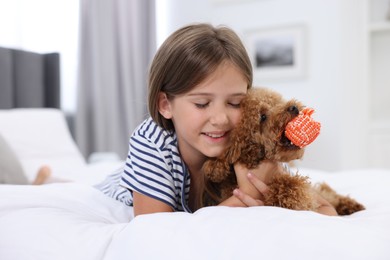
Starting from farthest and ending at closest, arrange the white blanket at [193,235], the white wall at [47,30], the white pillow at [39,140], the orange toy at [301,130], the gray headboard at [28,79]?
the white wall at [47,30] → the gray headboard at [28,79] → the white pillow at [39,140] → the orange toy at [301,130] → the white blanket at [193,235]

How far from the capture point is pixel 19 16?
2.93 metres

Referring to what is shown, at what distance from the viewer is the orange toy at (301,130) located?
965 millimetres

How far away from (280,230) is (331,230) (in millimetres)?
90

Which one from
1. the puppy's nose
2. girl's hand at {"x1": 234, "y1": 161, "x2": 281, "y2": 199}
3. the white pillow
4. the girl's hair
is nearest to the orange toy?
the puppy's nose

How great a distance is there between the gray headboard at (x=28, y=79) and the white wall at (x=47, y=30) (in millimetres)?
206

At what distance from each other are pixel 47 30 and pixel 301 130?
2.63 meters

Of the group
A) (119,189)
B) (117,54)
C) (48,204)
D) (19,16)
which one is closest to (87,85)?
(117,54)

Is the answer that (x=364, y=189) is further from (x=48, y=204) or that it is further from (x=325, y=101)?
(x=325, y=101)

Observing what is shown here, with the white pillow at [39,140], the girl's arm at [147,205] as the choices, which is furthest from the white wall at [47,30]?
the girl's arm at [147,205]

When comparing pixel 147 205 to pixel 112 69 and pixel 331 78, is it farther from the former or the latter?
pixel 331 78

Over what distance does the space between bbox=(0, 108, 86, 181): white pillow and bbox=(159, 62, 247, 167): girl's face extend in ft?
3.67

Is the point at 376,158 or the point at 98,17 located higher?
the point at 98,17

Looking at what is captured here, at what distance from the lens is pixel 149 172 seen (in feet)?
3.77

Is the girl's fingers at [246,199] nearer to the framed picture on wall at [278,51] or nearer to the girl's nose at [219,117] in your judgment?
the girl's nose at [219,117]
